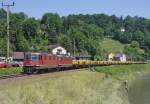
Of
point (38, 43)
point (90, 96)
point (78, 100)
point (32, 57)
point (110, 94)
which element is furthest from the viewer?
point (38, 43)

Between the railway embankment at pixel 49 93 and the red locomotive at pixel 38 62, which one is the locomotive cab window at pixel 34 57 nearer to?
the red locomotive at pixel 38 62

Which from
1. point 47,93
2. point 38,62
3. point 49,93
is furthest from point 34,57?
point 47,93

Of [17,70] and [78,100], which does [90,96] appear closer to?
[78,100]

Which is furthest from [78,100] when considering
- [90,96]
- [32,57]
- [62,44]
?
[62,44]

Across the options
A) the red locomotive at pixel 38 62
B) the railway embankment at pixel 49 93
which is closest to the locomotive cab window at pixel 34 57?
the red locomotive at pixel 38 62

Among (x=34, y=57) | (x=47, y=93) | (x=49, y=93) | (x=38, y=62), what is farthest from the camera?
(x=38, y=62)

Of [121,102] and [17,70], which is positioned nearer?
[121,102]

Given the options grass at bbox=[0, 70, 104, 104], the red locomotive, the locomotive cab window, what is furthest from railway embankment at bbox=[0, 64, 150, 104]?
the locomotive cab window

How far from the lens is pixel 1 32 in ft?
490

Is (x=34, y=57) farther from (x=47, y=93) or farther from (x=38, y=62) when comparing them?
(x=47, y=93)

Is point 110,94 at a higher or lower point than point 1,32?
lower

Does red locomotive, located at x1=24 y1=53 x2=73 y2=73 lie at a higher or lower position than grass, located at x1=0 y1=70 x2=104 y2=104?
higher

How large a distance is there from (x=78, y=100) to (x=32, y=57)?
879 inches

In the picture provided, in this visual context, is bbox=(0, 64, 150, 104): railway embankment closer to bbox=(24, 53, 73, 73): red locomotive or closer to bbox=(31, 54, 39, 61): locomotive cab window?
bbox=(24, 53, 73, 73): red locomotive
